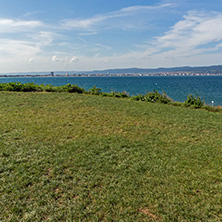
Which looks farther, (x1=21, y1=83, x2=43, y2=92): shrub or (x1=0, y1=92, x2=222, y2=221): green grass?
(x1=21, y1=83, x2=43, y2=92): shrub

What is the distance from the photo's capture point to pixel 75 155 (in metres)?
4.64

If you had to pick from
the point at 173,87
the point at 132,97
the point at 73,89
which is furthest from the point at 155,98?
the point at 173,87

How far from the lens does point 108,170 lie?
159 inches

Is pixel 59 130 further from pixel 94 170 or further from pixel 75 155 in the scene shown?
pixel 94 170

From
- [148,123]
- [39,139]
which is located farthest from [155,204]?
[148,123]

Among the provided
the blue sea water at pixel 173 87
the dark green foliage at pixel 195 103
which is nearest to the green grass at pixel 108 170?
the dark green foliage at pixel 195 103

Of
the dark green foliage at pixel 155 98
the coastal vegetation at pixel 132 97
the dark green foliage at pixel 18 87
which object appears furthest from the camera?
the dark green foliage at pixel 18 87

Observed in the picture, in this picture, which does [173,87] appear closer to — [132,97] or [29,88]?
[132,97]

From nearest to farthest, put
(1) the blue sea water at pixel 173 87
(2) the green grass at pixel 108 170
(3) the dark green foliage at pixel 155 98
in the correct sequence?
(2) the green grass at pixel 108 170 → (3) the dark green foliage at pixel 155 98 → (1) the blue sea water at pixel 173 87

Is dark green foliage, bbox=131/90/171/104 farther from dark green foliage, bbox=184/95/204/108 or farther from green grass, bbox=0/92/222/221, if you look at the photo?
green grass, bbox=0/92/222/221

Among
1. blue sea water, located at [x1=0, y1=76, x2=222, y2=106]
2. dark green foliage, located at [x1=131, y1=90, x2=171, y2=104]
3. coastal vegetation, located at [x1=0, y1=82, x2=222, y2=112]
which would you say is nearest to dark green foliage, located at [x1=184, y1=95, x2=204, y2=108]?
coastal vegetation, located at [x1=0, y1=82, x2=222, y2=112]

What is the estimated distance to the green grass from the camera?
2.95m

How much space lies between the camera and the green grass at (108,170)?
2.95 metres

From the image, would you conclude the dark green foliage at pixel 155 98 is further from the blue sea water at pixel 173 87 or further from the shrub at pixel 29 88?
the shrub at pixel 29 88
